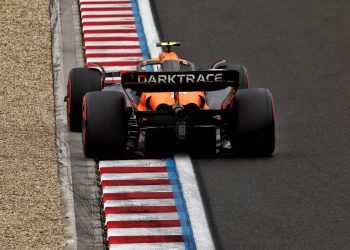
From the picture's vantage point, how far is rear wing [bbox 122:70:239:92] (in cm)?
1827

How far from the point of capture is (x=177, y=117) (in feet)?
60.4

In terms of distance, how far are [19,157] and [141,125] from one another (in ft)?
6.08

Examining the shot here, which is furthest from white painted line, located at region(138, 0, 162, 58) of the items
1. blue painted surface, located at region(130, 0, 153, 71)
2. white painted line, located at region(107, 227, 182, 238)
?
white painted line, located at region(107, 227, 182, 238)

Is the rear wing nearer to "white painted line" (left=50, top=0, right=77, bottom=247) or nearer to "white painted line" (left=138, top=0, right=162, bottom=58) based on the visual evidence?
"white painted line" (left=50, top=0, right=77, bottom=247)

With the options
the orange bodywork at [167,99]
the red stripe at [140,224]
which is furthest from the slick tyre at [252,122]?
the red stripe at [140,224]

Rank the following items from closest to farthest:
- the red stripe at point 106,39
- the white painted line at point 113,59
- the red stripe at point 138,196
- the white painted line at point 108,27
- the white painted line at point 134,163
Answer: the red stripe at point 138,196 < the white painted line at point 134,163 < the white painted line at point 113,59 < the red stripe at point 106,39 < the white painted line at point 108,27

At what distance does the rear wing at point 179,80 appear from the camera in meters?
18.3

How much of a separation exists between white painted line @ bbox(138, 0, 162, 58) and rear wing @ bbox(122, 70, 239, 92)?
548 cm

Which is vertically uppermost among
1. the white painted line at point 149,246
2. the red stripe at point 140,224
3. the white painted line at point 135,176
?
the white painted line at point 135,176

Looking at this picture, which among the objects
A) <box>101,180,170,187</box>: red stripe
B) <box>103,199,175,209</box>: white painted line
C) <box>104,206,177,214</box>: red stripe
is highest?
<box>101,180,170,187</box>: red stripe

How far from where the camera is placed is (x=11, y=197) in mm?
17484

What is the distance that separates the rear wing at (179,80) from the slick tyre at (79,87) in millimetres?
1702

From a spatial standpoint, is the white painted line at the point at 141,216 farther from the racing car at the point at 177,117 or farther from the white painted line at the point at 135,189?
the racing car at the point at 177,117

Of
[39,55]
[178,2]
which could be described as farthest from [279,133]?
[178,2]
